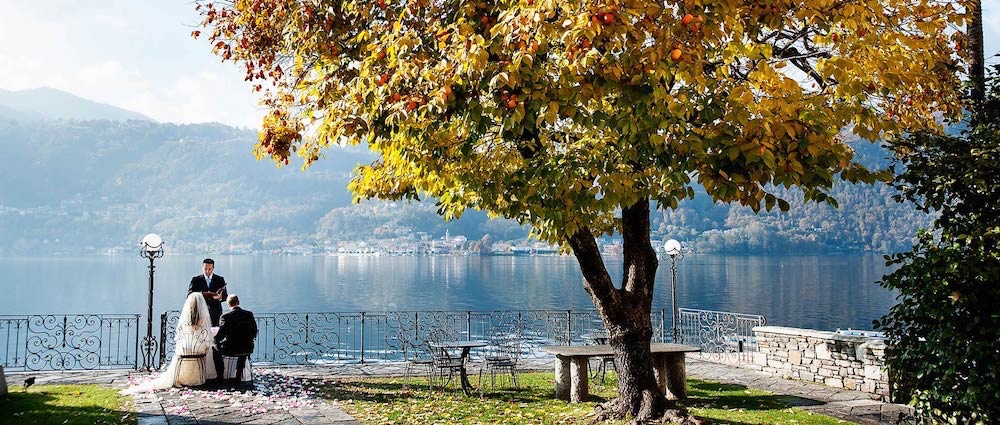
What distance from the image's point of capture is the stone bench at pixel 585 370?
930 cm

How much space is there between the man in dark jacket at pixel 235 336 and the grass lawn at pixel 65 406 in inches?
55.3

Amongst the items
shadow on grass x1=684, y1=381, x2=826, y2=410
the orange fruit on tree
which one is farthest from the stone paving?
the orange fruit on tree

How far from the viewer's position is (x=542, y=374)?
12.2 metres

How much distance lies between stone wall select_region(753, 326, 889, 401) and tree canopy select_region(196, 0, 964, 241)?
4.34 metres

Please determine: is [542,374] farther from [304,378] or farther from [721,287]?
[721,287]

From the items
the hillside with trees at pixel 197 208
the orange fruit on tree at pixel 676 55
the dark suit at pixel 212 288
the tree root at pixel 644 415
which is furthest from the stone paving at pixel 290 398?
the hillside with trees at pixel 197 208

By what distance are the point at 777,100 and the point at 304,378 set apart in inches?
343

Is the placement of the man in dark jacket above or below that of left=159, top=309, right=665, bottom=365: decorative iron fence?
above

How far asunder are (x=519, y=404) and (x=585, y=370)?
0.94 meters

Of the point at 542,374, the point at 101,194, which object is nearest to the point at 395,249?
the point at 101,194

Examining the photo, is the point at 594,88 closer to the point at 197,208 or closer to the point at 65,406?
the point at 65,406

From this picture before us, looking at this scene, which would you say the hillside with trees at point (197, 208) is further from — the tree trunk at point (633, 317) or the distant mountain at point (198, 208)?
the tree trunk at point (633, 317)

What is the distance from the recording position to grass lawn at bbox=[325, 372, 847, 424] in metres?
8.14

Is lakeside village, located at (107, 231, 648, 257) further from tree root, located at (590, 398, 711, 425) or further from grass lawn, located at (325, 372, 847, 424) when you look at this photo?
tree root, located at (590, 398, 711, 425)
